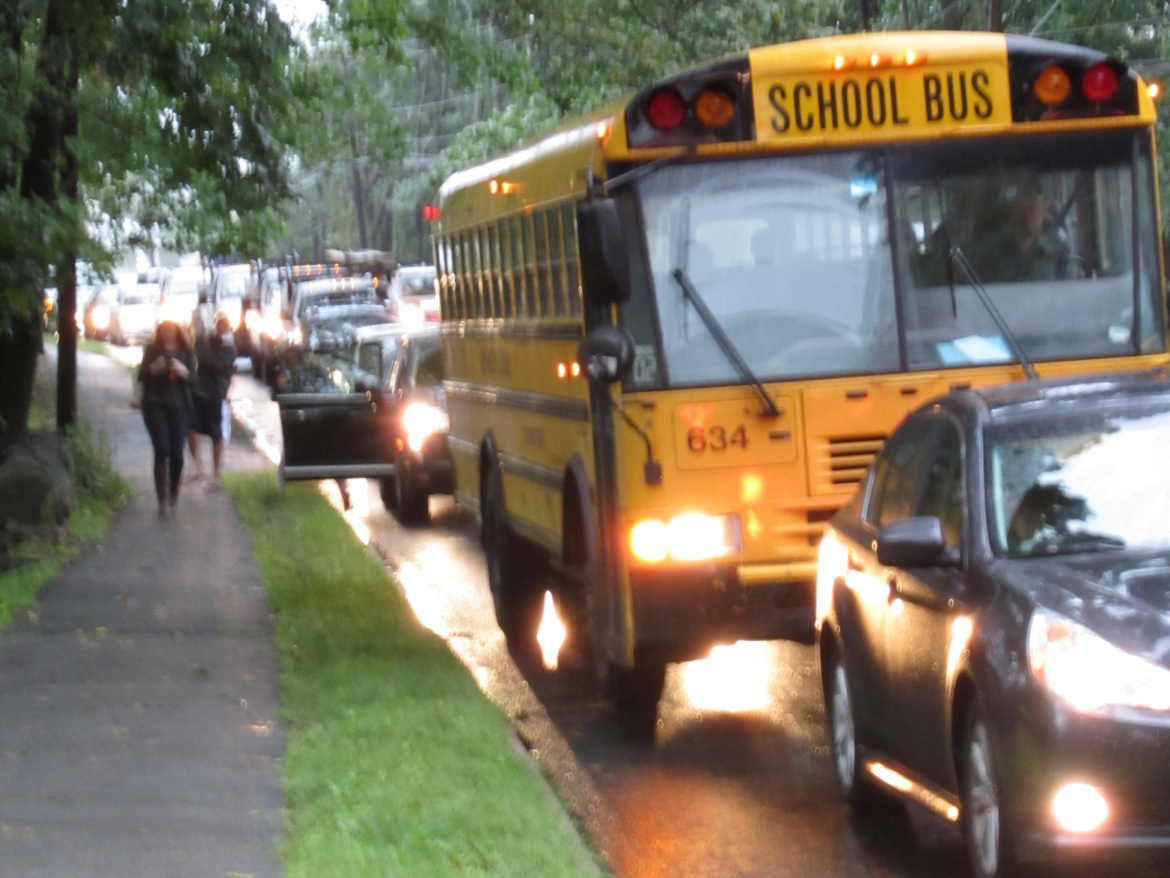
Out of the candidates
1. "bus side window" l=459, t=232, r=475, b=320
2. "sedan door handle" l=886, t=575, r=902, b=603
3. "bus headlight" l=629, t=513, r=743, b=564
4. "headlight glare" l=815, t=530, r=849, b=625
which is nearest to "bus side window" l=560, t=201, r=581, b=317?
"bus headlight" l=629, t=513, r=743, b=564

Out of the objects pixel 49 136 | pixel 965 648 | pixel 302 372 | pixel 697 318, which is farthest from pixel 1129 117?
pixel 302 372

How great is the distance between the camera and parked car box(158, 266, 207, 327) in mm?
55875

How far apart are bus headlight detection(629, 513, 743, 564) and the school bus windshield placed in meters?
0.59

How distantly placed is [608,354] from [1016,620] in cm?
301

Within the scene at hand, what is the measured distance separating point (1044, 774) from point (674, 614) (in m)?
3.11

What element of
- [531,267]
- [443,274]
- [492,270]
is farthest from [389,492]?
[531,267]

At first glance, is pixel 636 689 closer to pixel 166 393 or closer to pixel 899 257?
pixel 899 257

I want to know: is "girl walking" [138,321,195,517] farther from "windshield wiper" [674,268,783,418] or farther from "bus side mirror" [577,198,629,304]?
"bus side mirror" [577,198,629,304]

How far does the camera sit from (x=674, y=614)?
29.2 ft

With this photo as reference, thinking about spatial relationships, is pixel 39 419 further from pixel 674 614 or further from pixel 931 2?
pixel 674 614

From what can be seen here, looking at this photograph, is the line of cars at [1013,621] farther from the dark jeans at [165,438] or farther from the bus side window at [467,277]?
the dark jeans at [165,438]

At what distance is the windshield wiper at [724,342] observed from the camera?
8922 millimetres

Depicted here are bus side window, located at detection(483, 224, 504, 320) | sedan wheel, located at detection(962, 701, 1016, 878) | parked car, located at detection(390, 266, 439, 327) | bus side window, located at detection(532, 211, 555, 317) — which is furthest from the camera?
parked car, located at detection(390, 266, 439, 327)

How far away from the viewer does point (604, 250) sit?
28.2 ft
